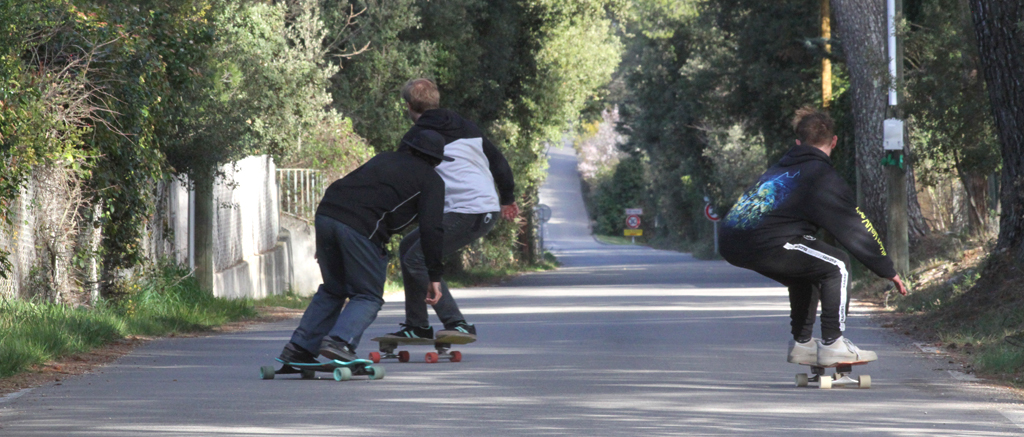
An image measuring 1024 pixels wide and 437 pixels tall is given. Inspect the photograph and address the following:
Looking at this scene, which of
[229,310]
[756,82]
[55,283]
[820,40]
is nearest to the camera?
[55,283]

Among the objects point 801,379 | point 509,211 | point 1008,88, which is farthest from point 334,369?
point 1008,88

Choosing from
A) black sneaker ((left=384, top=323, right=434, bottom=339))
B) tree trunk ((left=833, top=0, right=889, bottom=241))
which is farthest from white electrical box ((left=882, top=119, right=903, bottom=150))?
black sneaker ((left=384, top=323, right=434, bottom=339))

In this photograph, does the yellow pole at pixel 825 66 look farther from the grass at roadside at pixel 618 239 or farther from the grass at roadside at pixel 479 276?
the grass at roadside at pixel 618 239

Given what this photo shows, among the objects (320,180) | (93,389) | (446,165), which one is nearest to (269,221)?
(320,180)

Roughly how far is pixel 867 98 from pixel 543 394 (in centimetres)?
1371

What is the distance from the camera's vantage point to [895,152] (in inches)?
677

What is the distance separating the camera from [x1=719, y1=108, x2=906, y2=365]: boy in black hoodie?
7.51 m

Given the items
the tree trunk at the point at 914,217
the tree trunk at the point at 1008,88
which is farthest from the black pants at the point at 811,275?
the tree trunk at the point at 914,217

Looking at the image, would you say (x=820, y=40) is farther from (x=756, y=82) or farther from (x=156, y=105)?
(x=156, y=105)

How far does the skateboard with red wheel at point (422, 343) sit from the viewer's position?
30.5 ft

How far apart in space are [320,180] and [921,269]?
29.5ft

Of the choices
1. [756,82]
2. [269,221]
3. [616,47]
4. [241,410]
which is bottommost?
[241,410]

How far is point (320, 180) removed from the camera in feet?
68.1

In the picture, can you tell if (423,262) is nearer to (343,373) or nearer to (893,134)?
(343,373)
